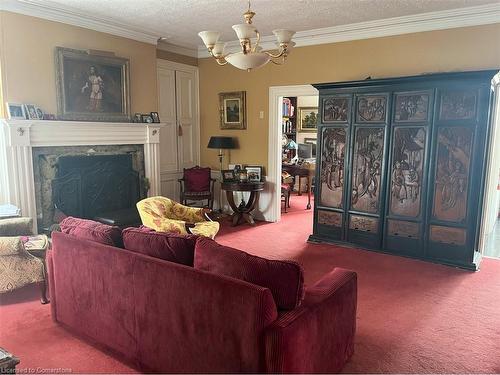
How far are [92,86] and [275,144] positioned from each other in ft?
9.02

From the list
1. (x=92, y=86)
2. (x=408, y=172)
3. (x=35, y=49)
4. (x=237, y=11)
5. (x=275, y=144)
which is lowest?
(x=408, y=172)

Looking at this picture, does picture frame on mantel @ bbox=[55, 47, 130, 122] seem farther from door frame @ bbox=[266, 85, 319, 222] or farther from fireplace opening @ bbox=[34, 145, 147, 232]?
door frame @ bbox=[266, 85, 319, 222]

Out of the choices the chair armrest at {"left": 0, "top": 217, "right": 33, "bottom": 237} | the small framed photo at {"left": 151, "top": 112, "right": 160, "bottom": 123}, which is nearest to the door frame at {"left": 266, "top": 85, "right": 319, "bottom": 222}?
the small framed photo at {"left": 151, "top": 112, "right": 160, "bottom": 123}

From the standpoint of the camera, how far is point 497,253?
4.77 meters

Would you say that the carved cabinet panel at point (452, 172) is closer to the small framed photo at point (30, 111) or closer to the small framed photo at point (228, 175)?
the small framed photo at point (228, 175)

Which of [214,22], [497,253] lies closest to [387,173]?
[497,253]

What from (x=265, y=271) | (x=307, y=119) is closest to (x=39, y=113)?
(x=265, y=271)

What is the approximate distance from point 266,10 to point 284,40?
1578mm

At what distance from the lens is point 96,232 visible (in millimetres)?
2570

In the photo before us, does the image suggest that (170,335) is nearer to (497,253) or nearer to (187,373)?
(187,373)

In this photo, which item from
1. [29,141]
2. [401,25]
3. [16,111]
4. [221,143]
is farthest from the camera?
[221,143]

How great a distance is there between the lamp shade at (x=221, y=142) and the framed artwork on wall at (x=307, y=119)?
11.6 feet

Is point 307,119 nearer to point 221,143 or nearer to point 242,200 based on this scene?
point 221,143

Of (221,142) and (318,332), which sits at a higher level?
(221,142)
